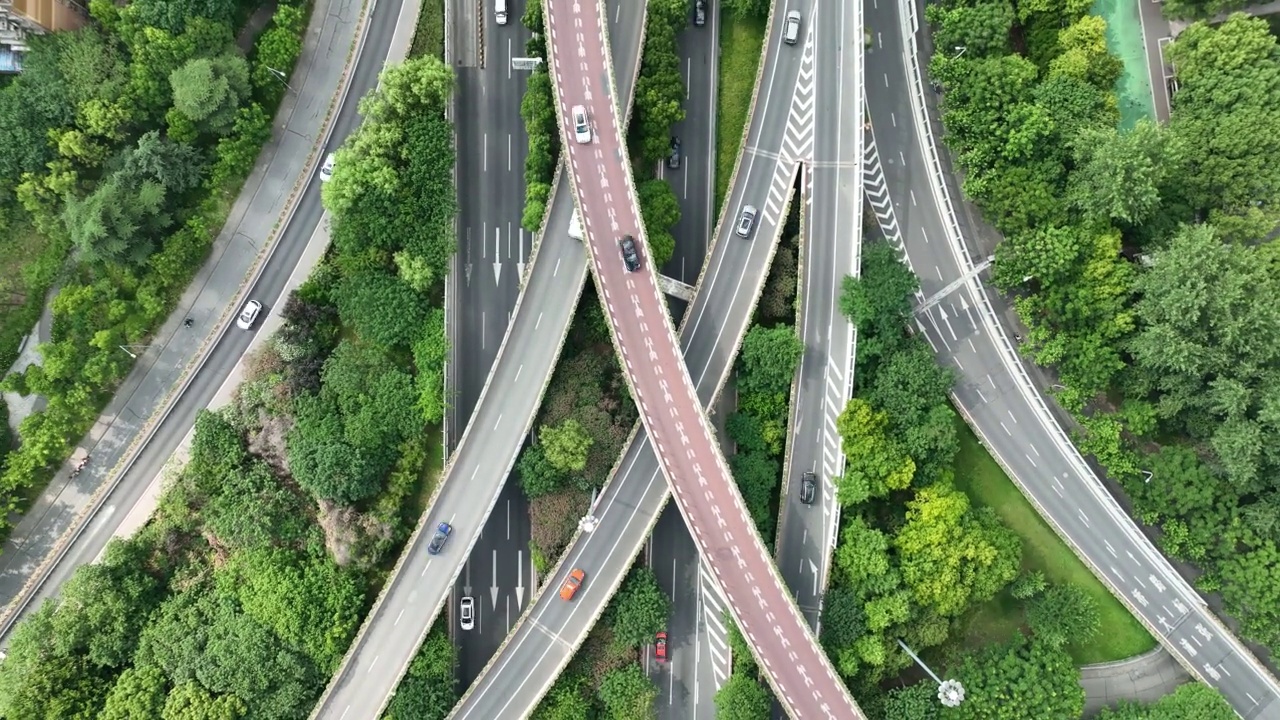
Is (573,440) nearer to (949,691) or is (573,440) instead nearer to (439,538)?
(439,538)

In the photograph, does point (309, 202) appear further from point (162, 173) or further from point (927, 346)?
point (927, 346)

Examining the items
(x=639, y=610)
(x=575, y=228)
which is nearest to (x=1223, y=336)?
(x=639, y=610)

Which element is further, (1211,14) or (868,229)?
(868,229)

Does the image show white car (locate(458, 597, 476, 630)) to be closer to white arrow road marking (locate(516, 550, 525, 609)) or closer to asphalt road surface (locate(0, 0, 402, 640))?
white arrow road marking (locate(516, 550, 525, 609))

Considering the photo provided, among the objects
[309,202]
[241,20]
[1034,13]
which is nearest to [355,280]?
[309,202]

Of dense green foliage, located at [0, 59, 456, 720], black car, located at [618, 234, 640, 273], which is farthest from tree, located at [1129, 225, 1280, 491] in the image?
dense green foliage, located at [0, 59, 456, 720]

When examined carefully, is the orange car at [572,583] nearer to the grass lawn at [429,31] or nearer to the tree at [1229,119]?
the grass lawn at [429,31]

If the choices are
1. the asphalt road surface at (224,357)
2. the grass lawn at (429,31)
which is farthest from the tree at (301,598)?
the grass lawn at (429,31)
